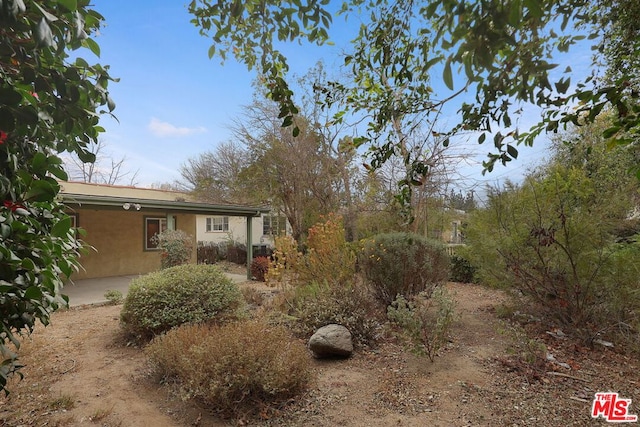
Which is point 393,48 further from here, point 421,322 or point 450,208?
point 450,208

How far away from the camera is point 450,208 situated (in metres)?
13.4

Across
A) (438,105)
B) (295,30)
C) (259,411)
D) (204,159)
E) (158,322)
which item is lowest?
(259,411)

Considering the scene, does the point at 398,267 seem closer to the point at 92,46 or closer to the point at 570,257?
the point at 570,257

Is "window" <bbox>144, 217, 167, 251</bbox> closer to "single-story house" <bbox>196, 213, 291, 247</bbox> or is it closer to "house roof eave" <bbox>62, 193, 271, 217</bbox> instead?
"house roof eave" <bbox>62, 193, 271, 217</bbox>

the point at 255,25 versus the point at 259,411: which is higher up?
the point at 255,25

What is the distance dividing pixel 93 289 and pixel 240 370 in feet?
28.4

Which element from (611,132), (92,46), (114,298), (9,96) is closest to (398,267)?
(611,132)

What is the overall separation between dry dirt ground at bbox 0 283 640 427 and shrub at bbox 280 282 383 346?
0.30 meters

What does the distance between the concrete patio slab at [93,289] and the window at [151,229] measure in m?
1.47

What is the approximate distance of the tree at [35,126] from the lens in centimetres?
103

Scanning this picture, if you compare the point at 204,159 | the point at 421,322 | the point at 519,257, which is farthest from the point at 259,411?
the point at 204,159

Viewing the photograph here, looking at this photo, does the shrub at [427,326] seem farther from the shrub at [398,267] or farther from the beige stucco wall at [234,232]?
the beige stucco wall at [234,232]

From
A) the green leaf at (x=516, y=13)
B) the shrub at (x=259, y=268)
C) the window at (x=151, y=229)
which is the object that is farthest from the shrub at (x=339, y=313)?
the window at (x=151, y=229)

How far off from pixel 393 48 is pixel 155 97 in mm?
2739
